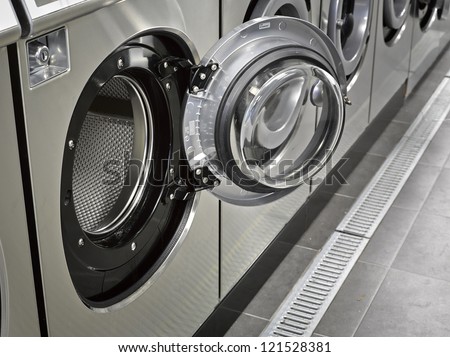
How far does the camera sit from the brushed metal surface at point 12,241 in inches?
48.1

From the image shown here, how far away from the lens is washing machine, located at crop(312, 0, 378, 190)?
2.52 meters

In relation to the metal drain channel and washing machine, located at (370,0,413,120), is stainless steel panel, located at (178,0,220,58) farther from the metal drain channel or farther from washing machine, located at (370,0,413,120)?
washing machine, located at (370,0,413,120)

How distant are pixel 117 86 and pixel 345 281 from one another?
4.08ft

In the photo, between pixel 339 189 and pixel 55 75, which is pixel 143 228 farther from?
pixel 339 189

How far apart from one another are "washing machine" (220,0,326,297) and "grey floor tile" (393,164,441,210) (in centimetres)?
72

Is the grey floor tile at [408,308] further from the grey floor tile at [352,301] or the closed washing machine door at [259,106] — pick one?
the closed washing machine door at [259,106]

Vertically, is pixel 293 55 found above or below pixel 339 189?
above

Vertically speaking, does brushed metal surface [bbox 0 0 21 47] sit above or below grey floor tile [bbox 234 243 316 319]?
above

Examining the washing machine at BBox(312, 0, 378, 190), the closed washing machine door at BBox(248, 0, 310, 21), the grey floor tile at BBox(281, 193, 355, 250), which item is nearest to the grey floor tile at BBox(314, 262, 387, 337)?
the grey floor tile at BBox(281, 193, 355, 250)

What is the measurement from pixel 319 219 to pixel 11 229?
1814 mm

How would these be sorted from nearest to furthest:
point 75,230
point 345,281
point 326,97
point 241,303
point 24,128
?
1. point 24,128
2. point 75,230
3. point 326,97
4. point 241,303
5. point 345,281

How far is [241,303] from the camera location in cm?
237

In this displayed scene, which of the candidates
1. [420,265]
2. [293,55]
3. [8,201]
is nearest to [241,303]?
[420,265]

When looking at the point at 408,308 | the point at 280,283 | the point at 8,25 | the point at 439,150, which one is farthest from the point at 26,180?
the point at 439,150
